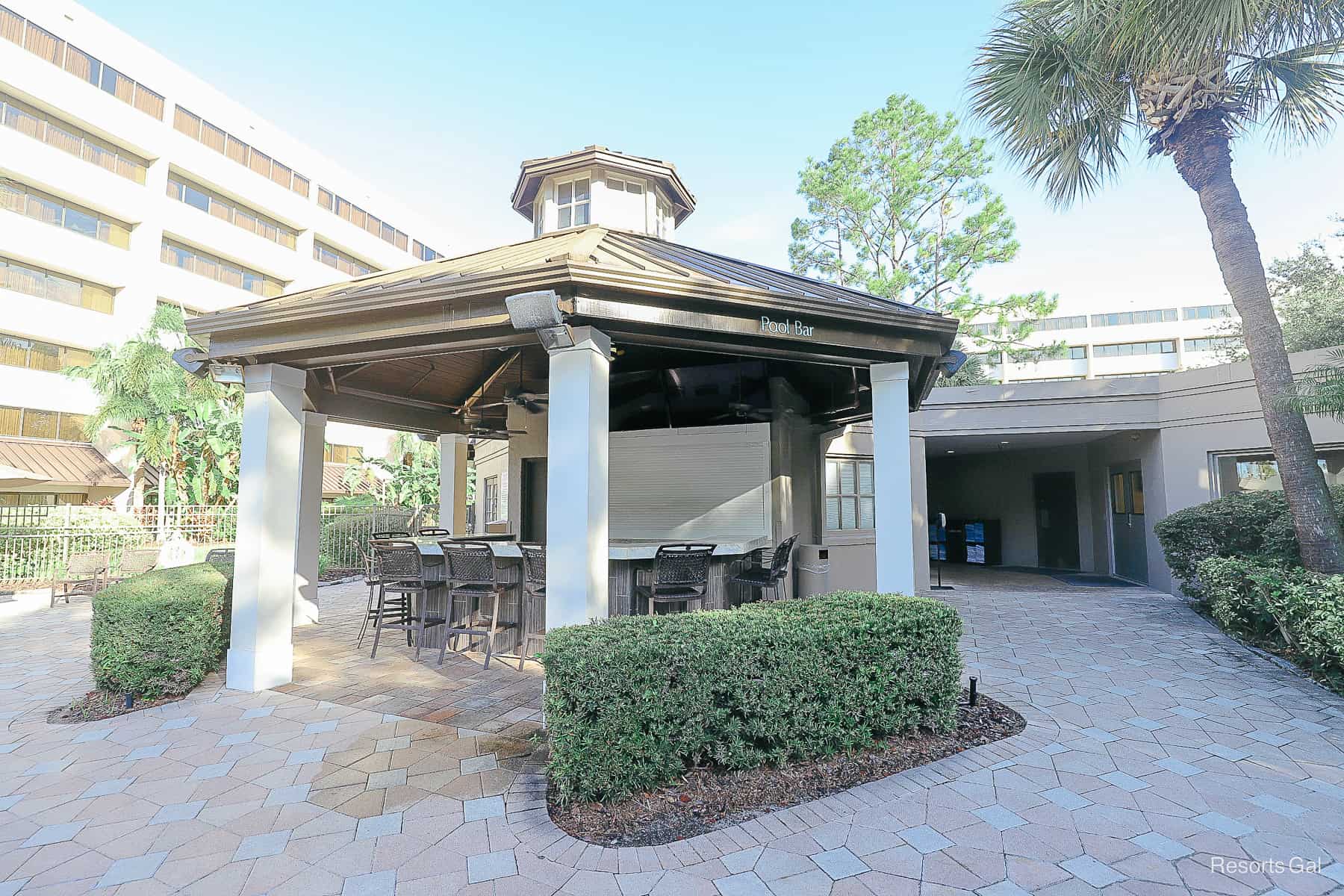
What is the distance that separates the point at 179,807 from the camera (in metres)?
3.19

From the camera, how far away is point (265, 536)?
16.7ft

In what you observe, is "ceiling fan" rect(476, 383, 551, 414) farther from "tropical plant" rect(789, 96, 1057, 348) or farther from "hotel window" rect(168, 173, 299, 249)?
"hotel window" rect(168, 173, 299, 249)

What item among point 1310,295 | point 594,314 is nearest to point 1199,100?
point 594,314

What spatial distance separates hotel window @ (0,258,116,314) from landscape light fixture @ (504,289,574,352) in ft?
73.4

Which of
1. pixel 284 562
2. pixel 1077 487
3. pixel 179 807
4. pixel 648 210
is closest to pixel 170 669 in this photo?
pixel 284 562

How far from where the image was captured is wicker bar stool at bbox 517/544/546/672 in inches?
218

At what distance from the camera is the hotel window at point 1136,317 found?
1789 inches

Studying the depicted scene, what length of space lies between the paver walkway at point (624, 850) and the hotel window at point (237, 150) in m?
25.4

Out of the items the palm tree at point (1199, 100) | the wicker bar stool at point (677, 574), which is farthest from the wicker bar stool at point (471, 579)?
the palm tree at point (1199, 100)

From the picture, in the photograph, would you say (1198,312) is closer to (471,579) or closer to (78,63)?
(471,579)

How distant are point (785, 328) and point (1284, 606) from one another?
198 inches

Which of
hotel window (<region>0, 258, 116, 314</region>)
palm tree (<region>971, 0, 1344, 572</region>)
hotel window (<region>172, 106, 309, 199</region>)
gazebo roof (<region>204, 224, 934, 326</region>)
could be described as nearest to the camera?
gazebo roof (<region>204, 224, 934, 326</region>)

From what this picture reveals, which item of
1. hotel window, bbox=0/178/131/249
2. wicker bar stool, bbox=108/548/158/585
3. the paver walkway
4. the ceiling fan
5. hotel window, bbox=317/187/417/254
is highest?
hotel window, bbox=317/187/417/254

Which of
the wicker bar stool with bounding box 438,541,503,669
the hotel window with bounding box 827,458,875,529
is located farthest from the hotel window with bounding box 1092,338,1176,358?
the wicker bar stool with bounding box 438,541,503,669
